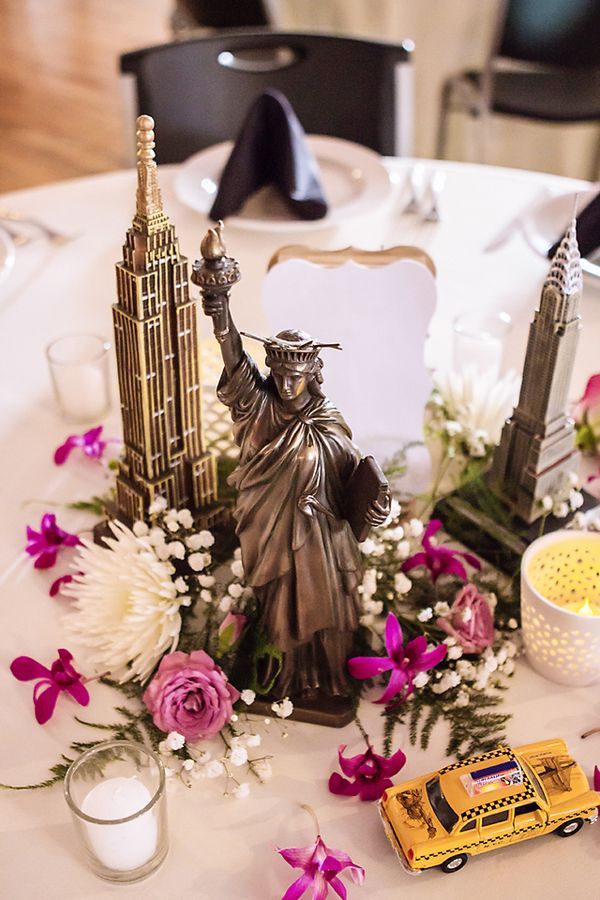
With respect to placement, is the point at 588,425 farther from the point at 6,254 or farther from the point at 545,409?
the point at 6,254

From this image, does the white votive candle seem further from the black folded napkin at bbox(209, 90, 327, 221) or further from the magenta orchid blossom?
the black folded napkin at bbox(209, 90, 327, 221)

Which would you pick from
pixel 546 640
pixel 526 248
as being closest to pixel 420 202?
pixel 526 248

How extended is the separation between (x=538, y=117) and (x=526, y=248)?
1.59 metres

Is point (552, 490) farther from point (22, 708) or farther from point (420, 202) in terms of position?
point (420, 202)

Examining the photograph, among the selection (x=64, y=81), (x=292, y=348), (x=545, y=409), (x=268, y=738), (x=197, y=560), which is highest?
(x=292, y=348)

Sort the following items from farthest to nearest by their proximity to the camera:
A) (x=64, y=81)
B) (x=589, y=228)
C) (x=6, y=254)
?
(x=64, y=81)
(x=6, y=254)
(x=589, y=228)

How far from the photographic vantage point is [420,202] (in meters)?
1.69

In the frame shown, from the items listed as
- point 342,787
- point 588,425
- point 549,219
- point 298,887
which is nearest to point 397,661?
point 342,787

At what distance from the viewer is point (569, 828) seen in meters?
0.80

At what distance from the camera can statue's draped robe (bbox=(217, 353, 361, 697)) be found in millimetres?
780

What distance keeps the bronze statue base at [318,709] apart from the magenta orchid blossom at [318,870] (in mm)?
137

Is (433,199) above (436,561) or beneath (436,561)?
above

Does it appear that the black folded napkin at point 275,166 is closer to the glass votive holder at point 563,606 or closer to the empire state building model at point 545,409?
the empire state building model at point 545,409

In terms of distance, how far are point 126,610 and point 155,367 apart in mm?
237
